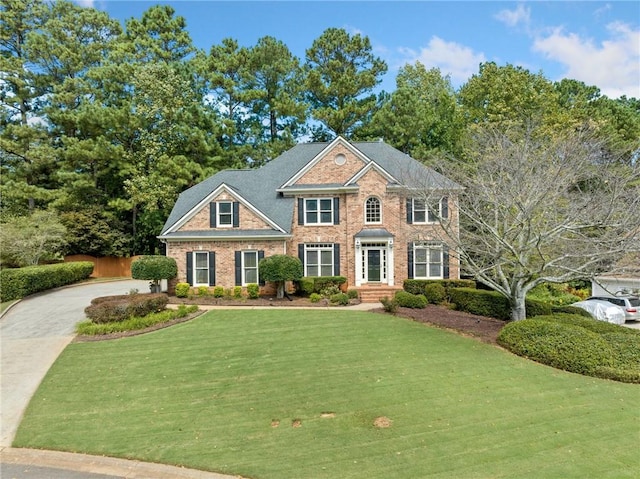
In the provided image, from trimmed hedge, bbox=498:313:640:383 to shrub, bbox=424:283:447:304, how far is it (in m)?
6.41

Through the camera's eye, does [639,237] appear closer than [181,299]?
Yes

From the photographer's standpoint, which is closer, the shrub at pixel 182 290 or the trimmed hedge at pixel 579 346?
the trimmed hedge at pixel 579 346

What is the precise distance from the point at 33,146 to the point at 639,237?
38.4 m

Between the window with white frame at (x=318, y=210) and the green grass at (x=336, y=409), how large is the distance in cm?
977

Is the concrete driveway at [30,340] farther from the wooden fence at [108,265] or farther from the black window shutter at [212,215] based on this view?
the wooden fence at [108,265]

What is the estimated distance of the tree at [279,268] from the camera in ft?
62.0

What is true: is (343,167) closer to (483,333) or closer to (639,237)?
(483,333)

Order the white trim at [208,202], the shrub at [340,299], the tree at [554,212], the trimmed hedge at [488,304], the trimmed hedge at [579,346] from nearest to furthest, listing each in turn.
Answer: the trimmed hedge at [579,346], the tree at [554,212], the trimmed hedge at [488,304], the shrub at [340,299], the white trim at [208,202]

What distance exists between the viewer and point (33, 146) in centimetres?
3128

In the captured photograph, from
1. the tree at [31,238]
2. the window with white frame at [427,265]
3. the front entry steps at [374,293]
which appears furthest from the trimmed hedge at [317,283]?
the tree at [31,238]

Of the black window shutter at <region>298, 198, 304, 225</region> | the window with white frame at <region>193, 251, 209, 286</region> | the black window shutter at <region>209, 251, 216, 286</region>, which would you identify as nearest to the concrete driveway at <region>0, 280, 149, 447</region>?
the window with white frame at <region>193, 251, 209, 286</region>

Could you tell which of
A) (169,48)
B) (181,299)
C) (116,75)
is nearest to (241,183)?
(181,299)

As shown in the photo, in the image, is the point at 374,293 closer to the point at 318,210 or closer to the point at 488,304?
the point at 488,304

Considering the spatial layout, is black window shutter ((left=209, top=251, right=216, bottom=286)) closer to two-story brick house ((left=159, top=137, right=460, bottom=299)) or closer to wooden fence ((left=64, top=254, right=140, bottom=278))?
two-story brick house ((left=159, top=137, right=460, bottom=299))
